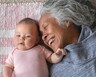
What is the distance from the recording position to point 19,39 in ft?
4.28

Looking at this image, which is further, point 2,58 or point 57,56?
point 2,58

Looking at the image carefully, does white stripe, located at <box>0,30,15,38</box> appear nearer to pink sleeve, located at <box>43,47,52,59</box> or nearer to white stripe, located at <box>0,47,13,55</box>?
white stripe, located at <box>0,47,13,55</box>

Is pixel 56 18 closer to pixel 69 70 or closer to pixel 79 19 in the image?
pixel 79 19

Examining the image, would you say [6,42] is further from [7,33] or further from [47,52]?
[47,52]

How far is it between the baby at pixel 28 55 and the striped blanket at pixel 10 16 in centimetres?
8

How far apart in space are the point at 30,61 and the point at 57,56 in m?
0.14

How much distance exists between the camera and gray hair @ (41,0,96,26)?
1.31 metres

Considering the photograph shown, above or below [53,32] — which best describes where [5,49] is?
below

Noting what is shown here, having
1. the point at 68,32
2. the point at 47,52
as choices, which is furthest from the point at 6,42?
the point at 68,32

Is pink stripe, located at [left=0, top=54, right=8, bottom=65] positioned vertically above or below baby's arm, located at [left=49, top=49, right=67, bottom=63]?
below

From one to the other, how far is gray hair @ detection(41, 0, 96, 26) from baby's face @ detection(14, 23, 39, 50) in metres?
0.13

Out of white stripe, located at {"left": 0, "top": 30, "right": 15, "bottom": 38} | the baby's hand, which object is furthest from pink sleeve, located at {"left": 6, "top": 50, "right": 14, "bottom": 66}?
the baby's hand

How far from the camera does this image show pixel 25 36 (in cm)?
131

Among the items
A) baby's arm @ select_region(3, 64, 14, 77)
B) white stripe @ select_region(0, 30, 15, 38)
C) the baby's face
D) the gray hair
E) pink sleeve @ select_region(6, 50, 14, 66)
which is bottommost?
baby's arm @ select_region(3, 64, 14, 77)
